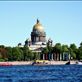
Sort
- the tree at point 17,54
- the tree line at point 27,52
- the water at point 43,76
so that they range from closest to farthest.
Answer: the water at point 43,76, the tree at point 17,54, the tree line at point 27,52

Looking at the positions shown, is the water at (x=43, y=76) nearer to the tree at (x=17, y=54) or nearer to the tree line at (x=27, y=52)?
the tree at (x=17, y=54)

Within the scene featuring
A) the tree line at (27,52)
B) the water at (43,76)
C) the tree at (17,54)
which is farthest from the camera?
the tree line at (27,52)

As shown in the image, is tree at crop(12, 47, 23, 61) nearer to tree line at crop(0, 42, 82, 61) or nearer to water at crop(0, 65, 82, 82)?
tree line at crop(0, 42, 82, 61)

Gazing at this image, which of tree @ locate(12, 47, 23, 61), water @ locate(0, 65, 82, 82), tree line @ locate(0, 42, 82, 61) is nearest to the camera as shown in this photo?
water @ locate(0, 65, 82, 82)

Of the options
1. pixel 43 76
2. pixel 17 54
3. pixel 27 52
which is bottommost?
pixel 43 76

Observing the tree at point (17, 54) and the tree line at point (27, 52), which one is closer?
the tree at point (17, 54)

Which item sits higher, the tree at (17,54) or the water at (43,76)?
the tree at (17,54)

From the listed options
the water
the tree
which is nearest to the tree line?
the tree

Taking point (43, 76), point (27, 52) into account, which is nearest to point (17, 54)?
point (27, 52)

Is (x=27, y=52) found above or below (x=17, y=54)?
above

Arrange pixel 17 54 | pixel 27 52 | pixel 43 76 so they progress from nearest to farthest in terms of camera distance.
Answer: pixel 43 76 < pixel 17 54 < pixel 27 52

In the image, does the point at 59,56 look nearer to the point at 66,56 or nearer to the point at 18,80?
the point at 66,56

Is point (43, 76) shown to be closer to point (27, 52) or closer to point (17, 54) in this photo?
point (17, 54)

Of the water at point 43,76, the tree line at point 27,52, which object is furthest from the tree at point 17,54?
the water at point 43,76
